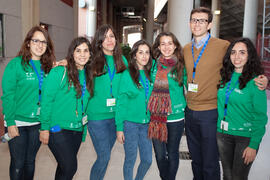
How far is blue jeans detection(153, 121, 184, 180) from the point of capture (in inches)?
104

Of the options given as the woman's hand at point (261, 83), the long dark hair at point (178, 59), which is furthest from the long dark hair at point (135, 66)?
the woman's hand at point (261, 83)

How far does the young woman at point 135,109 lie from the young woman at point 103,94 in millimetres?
89

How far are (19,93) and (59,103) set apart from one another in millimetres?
402

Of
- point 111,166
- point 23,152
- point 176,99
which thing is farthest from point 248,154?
point 111,166

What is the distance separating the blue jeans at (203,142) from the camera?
2564 millimetres

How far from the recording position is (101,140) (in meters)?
2.52

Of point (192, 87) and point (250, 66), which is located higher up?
point (250, 66)

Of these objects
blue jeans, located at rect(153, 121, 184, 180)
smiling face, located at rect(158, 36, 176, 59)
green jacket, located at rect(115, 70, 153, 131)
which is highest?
smiling face, located at rect(158, 36, 176, 59)

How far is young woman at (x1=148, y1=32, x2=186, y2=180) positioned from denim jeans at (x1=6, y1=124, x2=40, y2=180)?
110cm

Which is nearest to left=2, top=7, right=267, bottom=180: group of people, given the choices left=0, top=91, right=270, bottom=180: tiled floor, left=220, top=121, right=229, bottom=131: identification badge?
left=220, top=121, right=229, bottom=131: identification badge

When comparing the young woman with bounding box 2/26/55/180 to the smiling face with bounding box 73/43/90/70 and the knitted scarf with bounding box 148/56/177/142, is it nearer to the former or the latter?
the smiling face with bounding box 73/43/90/70

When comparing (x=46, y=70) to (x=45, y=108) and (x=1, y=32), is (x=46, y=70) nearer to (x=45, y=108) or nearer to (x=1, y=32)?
(x=45, y=108)

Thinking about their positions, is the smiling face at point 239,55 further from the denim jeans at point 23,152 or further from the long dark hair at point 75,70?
the denim jeans at point 23,152

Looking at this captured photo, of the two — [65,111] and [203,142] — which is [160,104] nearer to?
[203,142]
